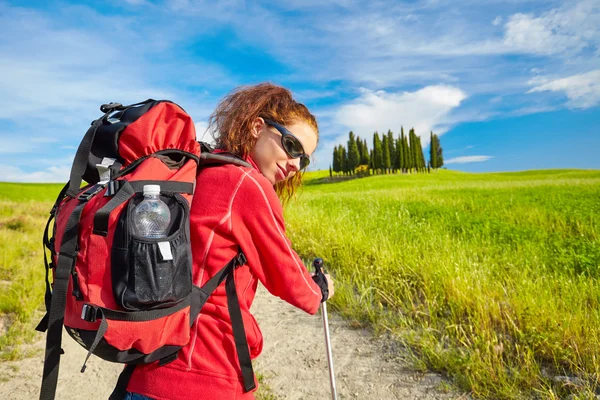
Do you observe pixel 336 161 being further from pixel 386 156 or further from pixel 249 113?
pixel 249 113

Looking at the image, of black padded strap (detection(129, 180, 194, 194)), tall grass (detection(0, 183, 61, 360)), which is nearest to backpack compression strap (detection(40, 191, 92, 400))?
black padded strap (detection(129, 180, 194, 194))

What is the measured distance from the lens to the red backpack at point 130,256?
4.92ft

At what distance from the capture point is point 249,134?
2.07 metres

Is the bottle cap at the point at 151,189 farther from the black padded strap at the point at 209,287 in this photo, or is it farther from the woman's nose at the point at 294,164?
the woman's nose at the point at 294,164

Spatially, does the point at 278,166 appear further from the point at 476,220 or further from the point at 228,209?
the point at 476,220

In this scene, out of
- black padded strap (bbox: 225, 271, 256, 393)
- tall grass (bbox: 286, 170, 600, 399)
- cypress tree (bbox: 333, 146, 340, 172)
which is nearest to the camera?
black padded strap (bbox: 225, 271, 256, 393)

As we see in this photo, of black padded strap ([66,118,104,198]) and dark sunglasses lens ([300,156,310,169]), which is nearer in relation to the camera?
black padded strap ([66,118,104,198])

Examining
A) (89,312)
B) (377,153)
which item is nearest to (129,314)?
(89,312)

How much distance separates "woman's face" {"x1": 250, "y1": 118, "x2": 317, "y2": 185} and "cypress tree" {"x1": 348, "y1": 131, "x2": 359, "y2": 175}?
3309 inches

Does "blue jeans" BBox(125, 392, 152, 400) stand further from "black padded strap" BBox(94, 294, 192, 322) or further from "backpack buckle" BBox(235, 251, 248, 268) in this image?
"backpack buckle" BBox(235, 251, 248, 268)

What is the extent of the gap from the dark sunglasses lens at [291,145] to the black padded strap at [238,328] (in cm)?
70

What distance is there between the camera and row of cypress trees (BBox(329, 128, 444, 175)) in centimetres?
8138

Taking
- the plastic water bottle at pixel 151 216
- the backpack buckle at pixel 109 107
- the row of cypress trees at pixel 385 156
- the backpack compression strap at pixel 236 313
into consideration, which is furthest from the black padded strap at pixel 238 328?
the row of cypress trees at pixel 385 156

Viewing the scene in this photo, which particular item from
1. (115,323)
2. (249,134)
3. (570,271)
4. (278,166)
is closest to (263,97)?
(249,134)
